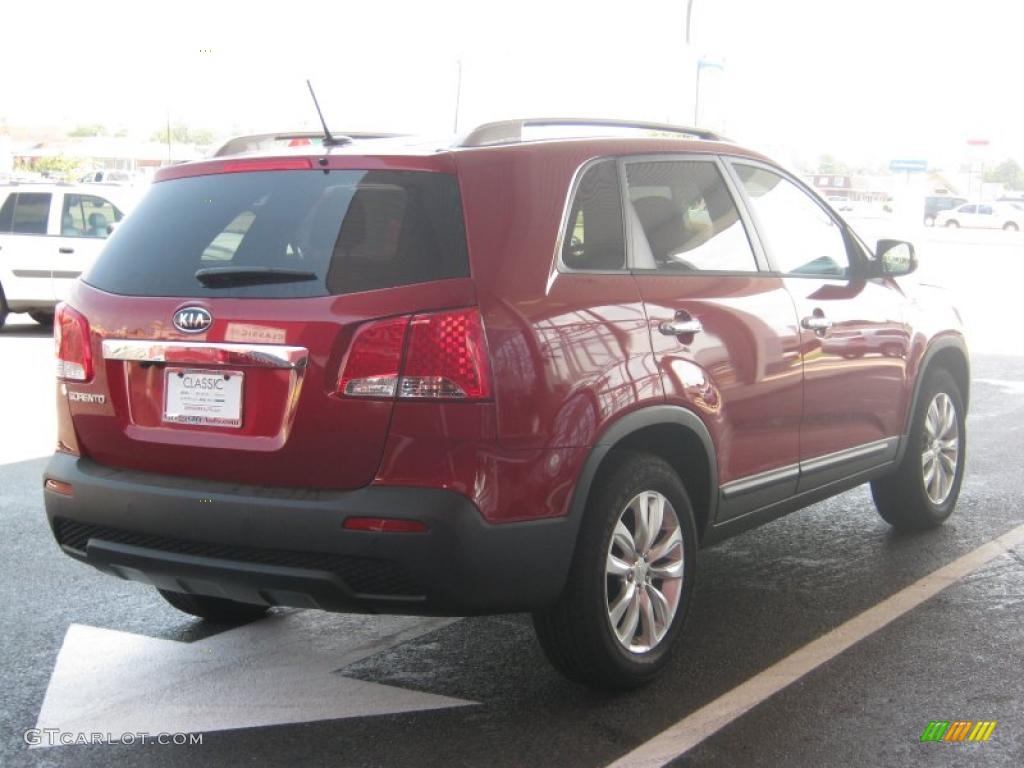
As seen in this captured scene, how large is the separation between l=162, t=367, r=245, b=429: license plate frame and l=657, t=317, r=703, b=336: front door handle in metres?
1.32

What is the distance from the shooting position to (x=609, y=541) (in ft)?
13.3

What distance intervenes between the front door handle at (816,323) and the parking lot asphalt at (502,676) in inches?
41.9

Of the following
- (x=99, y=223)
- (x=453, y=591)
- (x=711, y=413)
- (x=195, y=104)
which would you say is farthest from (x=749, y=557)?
(x=195, y=104)

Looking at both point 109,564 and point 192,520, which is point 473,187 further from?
point 109,564

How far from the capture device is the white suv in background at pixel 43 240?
15.6 metres

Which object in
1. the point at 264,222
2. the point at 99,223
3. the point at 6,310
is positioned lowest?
the point at 6,310

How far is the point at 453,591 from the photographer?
3672 mm

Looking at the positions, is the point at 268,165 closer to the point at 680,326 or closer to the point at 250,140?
the point at 250,140

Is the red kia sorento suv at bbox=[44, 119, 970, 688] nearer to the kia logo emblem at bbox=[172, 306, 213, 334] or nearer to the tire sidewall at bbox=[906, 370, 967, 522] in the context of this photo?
the kia logo emblem at bbox=[172, 306, 213, 334]

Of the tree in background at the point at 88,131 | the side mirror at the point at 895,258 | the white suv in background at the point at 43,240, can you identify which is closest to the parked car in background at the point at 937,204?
the white suv in background at the point at 43,240

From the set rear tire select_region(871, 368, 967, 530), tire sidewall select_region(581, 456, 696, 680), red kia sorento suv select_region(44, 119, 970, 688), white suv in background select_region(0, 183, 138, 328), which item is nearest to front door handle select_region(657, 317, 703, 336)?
red kia sorento suv select_region(44, 119, 970, 688)

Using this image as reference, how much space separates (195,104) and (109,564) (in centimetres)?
9912

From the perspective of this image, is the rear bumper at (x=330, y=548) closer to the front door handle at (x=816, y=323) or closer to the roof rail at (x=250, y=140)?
the roof rail at (x=250, y=140)

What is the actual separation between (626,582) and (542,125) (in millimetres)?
1517
